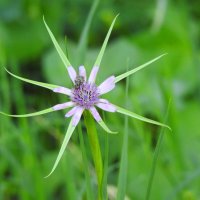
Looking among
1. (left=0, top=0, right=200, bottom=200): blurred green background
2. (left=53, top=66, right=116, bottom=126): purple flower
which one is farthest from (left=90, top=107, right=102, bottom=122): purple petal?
(left=0, top=0, right=200, bottom=200): blurred green background

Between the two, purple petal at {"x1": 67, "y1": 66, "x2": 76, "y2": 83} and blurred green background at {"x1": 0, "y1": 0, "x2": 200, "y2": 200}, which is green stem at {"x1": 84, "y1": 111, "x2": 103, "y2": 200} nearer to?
purple petal at {"x1": 67, "y1": 66, "x2": 76, "y2": 83}

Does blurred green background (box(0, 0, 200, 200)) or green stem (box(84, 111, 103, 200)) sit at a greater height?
blurred green background (box(0, 0, 200, 200))

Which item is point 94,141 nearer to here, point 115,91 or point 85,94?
point 85,94

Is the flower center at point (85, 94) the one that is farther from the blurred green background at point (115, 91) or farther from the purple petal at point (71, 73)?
the blurred green background at point (115, 91)

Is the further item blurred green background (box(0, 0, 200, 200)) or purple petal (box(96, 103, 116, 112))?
blurred green background (box(0, 0, 200, 200))

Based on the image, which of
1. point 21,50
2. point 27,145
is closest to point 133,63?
point 21,50

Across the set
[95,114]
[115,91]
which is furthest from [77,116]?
[115,91]

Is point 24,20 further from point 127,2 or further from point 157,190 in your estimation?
point 157,190
